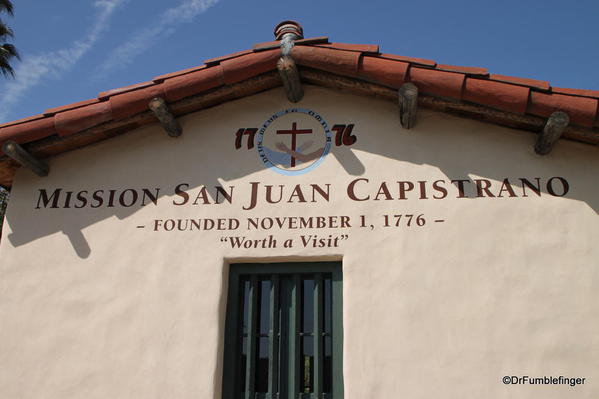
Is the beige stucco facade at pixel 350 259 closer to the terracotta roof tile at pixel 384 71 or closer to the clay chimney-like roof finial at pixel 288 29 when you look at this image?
the terracotta roof tile at pixel 384 71

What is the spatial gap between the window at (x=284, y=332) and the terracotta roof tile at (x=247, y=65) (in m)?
2.03

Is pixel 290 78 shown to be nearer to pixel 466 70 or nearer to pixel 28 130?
pixel 466 70

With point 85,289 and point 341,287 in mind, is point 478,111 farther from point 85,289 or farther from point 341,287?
point 85,289

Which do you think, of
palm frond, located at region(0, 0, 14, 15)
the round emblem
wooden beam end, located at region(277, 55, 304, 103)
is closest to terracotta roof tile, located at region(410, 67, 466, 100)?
the round emblem

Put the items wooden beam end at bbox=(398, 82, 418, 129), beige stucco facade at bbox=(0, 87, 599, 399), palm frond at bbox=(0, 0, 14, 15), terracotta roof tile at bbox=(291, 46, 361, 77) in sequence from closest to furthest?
beige stucco facade at bbox=(0, 87, 599, 399) < wooden beam end at bbox=(398, 82, 418, 129) < terracotta roof tile at bbox=(291, 46, 361, 77) < palm frond at bbox=(0, 0, 14, 15)

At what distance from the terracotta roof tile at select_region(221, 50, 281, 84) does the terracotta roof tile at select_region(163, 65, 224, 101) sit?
77 millimetres

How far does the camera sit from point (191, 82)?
6355 mm

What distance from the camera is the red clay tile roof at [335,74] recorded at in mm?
5754

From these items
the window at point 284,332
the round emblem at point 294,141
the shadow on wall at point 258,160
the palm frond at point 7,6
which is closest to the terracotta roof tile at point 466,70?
the shadow on wall at point 258,160

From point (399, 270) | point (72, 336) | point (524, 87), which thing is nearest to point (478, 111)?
point (524, 87)

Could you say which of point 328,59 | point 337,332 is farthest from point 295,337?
point 328,59

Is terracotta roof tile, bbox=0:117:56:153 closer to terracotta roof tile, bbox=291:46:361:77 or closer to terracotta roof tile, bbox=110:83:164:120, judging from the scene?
terracotta roof tile, bbox=110:83:164:120

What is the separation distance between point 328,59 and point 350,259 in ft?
6.88

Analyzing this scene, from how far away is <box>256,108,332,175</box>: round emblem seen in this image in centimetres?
649
